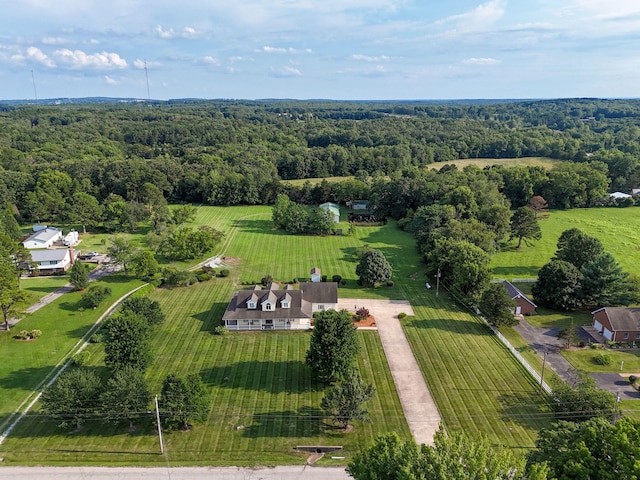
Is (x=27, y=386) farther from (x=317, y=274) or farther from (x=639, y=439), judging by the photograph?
(x=639, y=439)

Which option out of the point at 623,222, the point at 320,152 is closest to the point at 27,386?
the point at 623,222

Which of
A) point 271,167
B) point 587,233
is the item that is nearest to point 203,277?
point 271,167

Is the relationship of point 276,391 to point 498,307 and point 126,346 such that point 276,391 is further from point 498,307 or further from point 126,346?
point 498,307

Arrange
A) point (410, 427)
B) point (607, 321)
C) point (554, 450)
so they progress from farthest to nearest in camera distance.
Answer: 1. point (607, 321)
2. point (410, 427)
3. point (554, 450)

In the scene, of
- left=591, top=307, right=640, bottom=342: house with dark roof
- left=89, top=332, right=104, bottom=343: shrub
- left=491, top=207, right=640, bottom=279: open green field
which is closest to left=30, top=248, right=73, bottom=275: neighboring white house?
left=89, top=332, right=104, bottom=343: shrub

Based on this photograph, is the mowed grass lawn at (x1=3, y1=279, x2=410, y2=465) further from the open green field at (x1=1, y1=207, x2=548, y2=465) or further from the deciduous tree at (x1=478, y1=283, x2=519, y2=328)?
the deciduous tree at (x1=478, y1=283, x2=519, y2=328)
